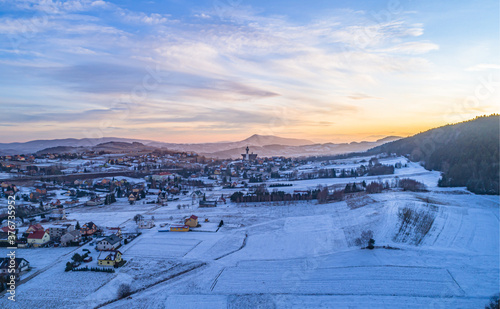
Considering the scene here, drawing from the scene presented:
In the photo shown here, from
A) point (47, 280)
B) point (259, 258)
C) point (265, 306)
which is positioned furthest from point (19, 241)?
point (265, 306)

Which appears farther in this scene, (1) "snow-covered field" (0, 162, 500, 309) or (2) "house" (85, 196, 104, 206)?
(2) "house" (85, 196, 104, 206)

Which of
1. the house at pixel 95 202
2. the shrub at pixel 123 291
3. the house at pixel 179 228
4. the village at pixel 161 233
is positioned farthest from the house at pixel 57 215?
the shrub at pixel 123 291

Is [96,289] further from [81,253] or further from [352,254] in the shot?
[352,254]

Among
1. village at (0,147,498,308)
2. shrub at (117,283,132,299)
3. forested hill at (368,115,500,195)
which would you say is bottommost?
shrub at (117,283,132,299)

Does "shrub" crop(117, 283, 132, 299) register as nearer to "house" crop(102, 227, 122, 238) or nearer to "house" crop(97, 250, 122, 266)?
"house" crop(97, 250, 122, 266)

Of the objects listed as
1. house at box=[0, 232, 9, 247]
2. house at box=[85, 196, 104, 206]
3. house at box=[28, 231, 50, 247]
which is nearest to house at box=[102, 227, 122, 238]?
house at box=[28, 231, 50, 247]

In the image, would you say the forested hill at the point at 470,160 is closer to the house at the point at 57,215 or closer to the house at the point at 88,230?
the house at the point at 88,230
